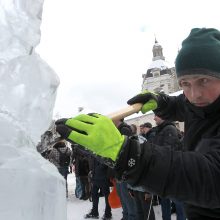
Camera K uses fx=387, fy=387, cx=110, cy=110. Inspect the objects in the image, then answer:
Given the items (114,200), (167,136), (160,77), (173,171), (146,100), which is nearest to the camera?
(173,171)

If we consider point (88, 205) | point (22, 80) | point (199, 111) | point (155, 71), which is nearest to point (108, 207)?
point (88, 205)

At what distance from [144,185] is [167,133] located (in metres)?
3.72

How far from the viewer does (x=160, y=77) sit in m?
72.3

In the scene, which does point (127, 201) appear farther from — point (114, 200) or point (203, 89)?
point (203, 89)

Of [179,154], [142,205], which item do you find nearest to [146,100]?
[179,154]

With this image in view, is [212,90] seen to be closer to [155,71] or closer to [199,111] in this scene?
[199,111]

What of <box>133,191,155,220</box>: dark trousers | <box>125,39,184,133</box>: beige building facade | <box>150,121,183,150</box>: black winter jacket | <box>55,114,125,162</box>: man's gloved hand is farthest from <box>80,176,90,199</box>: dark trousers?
<box>125,39,184,133</box>: beige building facade

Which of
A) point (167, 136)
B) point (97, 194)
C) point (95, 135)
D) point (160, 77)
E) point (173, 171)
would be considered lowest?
point (97, 194)

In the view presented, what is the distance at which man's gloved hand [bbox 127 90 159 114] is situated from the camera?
6.25ft

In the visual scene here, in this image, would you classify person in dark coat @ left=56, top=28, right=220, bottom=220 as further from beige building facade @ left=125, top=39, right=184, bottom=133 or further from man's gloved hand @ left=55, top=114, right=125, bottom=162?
beige building facade @ left=125, top=39, right=184, bottom=133

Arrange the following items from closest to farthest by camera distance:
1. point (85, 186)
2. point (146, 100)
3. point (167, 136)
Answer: point (146, 100) → point (167, 136) → point (85, 186)

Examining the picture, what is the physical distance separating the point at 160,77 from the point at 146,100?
71220 millimetres

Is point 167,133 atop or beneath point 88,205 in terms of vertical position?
atop

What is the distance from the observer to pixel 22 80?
101 cm
